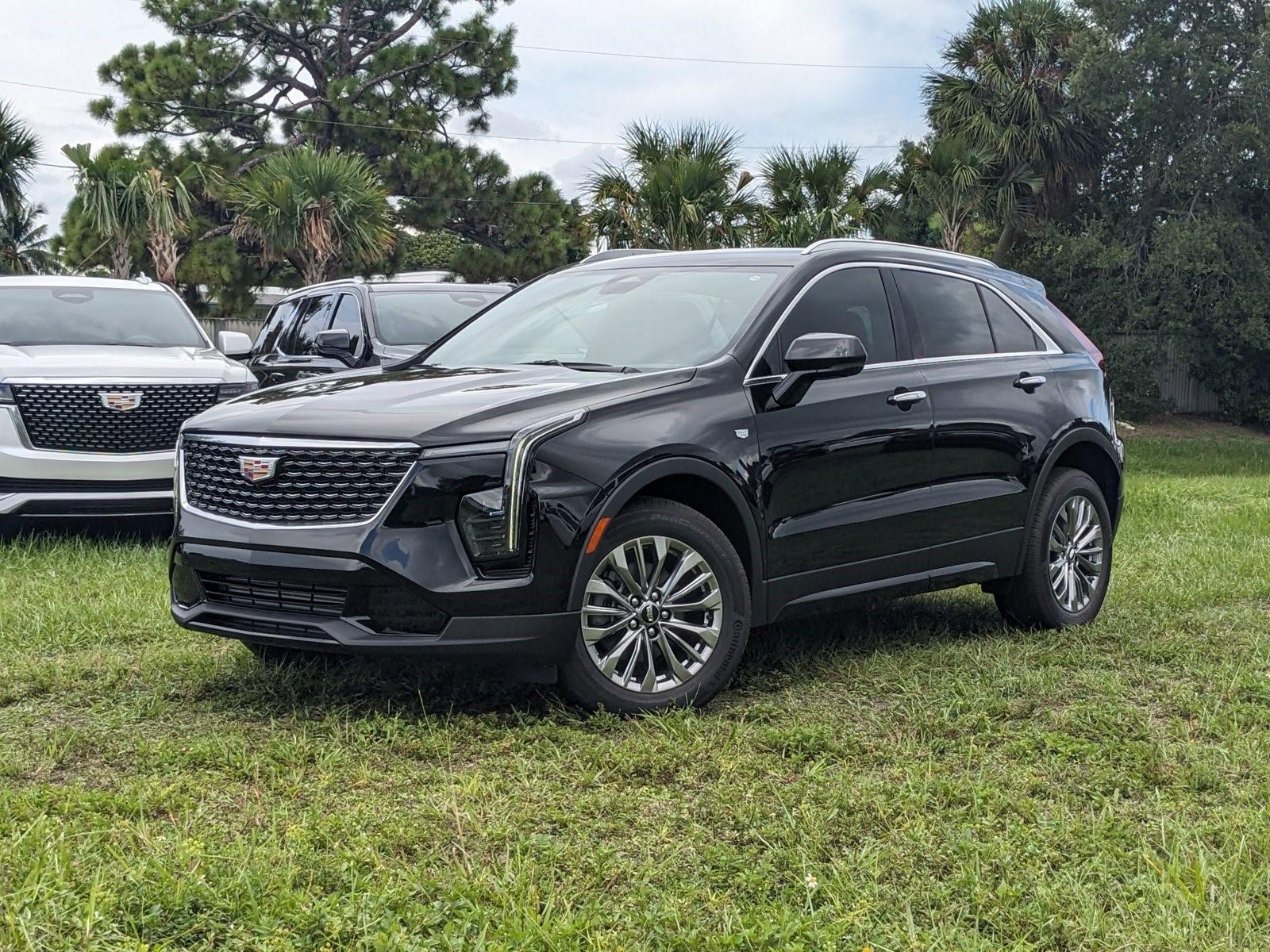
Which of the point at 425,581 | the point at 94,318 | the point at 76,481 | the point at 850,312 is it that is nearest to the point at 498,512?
the point at 425,581

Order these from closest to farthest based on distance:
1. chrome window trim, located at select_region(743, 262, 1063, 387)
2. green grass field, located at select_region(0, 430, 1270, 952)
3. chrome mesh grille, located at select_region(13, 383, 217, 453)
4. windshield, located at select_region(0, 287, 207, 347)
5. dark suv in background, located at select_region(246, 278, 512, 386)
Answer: green grass field, located at select_region(0, 430, 1270, 952)
chrome window trim, located at select_region(743, 262, 1063, 387)
chrome mesh grille, located at select_region(13, 383, 217, 453)
windshield, located at select_region(0, 287, 207, 347)
dark suv in background, located at select_region(246, 278, 512, 386)

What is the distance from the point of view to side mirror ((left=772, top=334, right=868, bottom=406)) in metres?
5.59

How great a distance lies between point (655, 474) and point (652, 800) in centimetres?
128

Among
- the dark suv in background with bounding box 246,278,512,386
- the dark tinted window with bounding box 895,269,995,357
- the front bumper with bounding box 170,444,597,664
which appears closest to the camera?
the front bumper with bounding box 170,444,597,664

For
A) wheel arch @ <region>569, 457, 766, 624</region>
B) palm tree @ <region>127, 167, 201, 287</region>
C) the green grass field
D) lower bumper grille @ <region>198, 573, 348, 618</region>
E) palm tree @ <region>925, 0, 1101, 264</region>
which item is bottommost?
the green grass field

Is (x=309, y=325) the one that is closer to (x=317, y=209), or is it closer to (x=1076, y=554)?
(x=1076, y=554)

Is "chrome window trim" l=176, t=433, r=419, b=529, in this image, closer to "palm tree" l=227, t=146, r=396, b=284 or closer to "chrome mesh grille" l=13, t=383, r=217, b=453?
"chrome mesh grille" l=13, t=383, r=217, b=453

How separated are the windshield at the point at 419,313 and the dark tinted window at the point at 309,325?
0.67 metres

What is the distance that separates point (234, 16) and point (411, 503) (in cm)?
3837

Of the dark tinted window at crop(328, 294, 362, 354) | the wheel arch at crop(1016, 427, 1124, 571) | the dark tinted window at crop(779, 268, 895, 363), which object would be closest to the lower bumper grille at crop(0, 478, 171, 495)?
the dark tinted window at crop(328, 294, 362, 354)

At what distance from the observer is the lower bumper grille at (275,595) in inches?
195

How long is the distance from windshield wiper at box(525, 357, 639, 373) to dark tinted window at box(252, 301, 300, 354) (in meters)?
6.75

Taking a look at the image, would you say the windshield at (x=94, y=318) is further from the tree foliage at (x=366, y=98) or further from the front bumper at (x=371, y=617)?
the tree foliage at (x=366, y=98)

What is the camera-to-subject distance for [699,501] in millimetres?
5492
